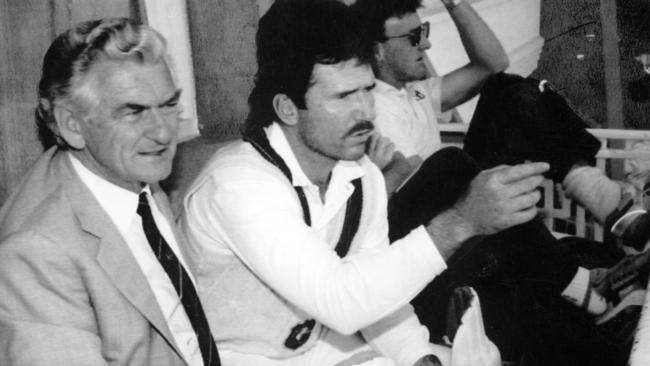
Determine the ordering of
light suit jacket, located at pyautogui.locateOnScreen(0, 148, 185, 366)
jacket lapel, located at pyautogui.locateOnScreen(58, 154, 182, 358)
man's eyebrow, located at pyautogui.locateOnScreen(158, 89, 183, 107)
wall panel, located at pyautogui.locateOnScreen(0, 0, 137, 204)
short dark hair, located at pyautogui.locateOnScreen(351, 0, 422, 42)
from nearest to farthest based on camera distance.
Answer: light suit jacket, located at pyautogui.locateOnScreen(0, 148, 185, 366), jacket lapel, located at pyautogui.locateOnScreen(58, 154, 182, 358), man's eyebrow, located at pyautogui.locateOnScreen(158, 89, 183, 107), wall panel, located at pyautogui.locateOnScreen(0, 0, 137, 204), short dark hair, located at pyautogui.locateOnScreen(351, 0, 422, 42)

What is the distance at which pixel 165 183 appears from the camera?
1465mm

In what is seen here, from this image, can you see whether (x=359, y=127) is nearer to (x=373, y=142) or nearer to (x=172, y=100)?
(x=373, y=142)

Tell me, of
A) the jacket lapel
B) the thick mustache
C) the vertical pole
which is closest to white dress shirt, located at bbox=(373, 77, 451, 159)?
the thick mustache

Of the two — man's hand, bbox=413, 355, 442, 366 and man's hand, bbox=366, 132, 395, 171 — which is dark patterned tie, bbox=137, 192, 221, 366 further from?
man's hand, bbox=366, 132, 395, 171

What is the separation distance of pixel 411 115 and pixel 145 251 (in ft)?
2.69

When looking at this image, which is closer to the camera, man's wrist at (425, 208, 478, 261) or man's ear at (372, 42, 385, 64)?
man's wrist at (425, 208, 478, 261)

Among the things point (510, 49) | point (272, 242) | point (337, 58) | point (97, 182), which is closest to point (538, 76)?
point (510, 49)

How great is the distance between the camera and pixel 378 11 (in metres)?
1.68

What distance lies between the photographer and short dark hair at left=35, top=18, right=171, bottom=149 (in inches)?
45.5

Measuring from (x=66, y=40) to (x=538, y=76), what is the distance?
1182 mm

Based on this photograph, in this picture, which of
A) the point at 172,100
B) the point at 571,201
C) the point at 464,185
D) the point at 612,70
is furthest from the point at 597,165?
the point at 172,100

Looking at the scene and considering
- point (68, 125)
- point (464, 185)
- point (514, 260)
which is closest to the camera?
point (68, 125)

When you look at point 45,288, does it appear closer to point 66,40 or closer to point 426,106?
point 66,40

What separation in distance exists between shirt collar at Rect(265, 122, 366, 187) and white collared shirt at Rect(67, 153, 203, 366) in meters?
0.28
